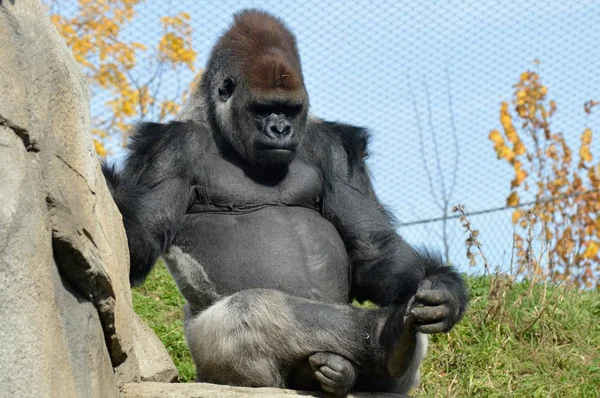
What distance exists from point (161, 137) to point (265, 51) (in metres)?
0.67

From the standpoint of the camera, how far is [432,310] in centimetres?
400

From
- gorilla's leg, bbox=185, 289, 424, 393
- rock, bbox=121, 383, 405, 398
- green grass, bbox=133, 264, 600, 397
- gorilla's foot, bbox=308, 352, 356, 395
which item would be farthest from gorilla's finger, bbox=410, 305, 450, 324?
green grass, bbox=133, 264, 600, 397

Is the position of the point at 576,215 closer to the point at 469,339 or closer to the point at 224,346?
the point at 469,339

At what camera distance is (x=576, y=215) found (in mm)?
11547

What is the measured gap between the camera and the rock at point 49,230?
2.91m

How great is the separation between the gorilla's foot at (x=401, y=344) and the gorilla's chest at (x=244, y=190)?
914 mm

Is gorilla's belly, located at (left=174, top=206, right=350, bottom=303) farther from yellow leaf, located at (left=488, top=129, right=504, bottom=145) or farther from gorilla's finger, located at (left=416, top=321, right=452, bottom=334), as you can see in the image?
yellow leaf, located at (left=488, top=129, right=504, bottom=145)

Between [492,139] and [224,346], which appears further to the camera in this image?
[492,139]

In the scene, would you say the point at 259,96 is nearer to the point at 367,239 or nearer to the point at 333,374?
the point at 367,239

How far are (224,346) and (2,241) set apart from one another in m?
1.63

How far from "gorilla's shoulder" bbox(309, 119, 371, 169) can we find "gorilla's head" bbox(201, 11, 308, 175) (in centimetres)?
14

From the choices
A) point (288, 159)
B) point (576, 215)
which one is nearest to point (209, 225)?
point (288, 159)

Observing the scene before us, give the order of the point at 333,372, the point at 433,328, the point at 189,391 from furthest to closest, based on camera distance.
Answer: the point at 333,372
the point at 433,328
the point at 189,391

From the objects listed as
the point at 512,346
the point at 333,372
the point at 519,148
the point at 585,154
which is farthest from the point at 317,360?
the point at 519,148
